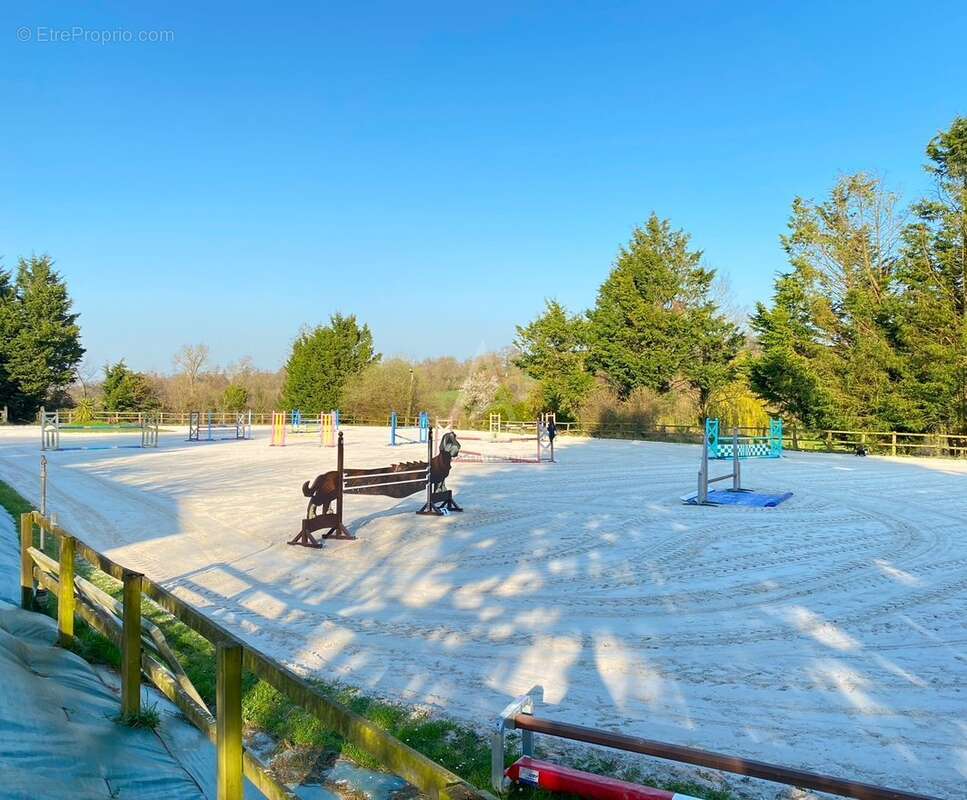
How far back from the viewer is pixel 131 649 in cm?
365

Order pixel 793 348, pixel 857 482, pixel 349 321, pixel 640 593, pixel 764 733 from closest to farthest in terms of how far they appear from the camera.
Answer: pixel 764 733 → pixel 640 593 → pixel 857 482 → pixel 793 348 → pixel 349 321

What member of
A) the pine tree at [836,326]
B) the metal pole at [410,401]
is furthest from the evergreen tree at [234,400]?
the pine tree at [836,326]

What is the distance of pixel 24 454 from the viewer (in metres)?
23.7

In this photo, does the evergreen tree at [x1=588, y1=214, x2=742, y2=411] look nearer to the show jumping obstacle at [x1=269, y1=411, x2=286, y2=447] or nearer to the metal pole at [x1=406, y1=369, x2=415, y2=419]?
the metal pole at [x1=406, y1=369, x2=415, y2=419]

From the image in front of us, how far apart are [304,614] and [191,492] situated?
9.35 meters

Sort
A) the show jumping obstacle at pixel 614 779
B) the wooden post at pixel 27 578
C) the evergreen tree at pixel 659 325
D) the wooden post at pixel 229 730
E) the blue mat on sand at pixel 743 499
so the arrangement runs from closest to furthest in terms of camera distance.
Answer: the show jumping obstacle at pixel 614 779 → the wooden post at pixel 229 730 → the wooden post at pixel 27 578 → the blue mat on sand at pixel 743 499 → the evergreen tree at pixel 659 325

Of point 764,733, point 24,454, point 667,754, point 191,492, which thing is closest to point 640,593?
point 764,733

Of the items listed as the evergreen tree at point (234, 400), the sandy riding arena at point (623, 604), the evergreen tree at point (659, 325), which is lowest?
the sandy riding arena at point (623, 604)

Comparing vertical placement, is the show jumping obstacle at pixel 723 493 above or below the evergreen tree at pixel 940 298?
below

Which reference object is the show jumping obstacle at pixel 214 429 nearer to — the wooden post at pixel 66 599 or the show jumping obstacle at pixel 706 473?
the show jumping obstacle at pixel 706 473

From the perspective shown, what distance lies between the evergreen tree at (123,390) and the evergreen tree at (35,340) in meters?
3.14

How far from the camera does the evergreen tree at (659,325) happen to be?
143ft

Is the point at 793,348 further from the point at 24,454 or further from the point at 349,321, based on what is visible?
the point at 349,321

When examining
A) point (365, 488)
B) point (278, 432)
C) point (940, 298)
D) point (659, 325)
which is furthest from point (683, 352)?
point (365, 488)
